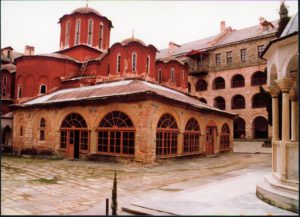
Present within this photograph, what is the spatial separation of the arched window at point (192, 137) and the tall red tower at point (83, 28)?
1329cm

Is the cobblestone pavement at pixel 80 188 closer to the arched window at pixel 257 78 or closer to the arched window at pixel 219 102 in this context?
the arched window at pixel 257 78

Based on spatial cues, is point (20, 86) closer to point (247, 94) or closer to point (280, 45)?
point (280, 45)

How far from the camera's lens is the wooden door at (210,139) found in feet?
67.2

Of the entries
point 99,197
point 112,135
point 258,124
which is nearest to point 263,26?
→ point 258,124

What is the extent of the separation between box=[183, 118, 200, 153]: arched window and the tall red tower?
1329cm

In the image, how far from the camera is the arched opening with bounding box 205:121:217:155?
20500mm

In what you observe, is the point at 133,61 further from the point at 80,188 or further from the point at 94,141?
the point at 80,188

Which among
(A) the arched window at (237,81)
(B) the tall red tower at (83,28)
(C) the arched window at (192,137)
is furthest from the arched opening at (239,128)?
(B) the tall red tower at (83,28)

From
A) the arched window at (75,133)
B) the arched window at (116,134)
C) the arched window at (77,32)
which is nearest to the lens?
the arched window at (116,134)

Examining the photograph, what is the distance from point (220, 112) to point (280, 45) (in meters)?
14.9

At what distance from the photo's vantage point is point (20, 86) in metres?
24.1

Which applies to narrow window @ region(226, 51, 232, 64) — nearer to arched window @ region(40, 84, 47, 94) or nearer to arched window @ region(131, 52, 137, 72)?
arched window @ region(131, 52, 137, 72)

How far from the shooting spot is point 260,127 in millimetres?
34094

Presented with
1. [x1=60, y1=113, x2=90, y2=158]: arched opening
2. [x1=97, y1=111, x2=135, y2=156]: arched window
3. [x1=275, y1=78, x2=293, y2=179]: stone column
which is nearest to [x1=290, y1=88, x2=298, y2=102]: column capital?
[x1=275, y1=78, x2=293, y2=179]: stone column
